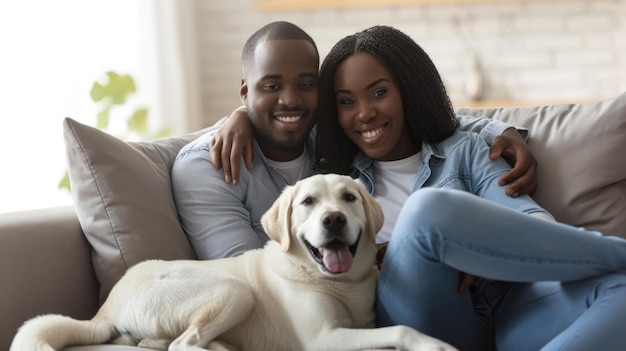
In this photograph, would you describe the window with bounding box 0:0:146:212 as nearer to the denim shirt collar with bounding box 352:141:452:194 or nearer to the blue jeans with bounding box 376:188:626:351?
the denim shirt collar with bounding box 352:141:452:194

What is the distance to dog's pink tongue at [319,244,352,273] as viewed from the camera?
1.74 m

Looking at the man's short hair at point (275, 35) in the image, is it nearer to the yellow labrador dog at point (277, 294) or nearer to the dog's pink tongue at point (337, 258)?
the yellow labrador dog at point (277, 294)

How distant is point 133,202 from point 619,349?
1227 mm

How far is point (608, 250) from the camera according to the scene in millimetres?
1600

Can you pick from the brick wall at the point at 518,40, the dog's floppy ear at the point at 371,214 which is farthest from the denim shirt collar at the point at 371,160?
the brick wall at the point at 518,40

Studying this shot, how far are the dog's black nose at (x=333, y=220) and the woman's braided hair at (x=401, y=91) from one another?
0.61 meters

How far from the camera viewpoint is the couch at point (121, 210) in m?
1.87

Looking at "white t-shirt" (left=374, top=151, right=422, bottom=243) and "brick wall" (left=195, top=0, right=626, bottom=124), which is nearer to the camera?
"white t-shirt" (left=374, top=151, right=422, bottom=243)

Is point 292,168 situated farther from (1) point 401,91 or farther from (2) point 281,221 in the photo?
(2) point 281,221

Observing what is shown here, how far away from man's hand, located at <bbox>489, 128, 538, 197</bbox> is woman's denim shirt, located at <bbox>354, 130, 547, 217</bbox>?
22mm

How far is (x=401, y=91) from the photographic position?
2262mm

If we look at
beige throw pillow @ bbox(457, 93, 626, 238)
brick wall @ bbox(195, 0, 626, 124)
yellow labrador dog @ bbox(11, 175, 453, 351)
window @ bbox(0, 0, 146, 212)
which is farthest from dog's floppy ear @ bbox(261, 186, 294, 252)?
brick wall @ bbox(195, 0, 626, 124)

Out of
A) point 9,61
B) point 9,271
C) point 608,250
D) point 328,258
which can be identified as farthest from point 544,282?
point 9,61

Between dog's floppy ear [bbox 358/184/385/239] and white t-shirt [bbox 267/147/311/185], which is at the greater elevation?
dog's floppy ear [bbox 358/184/385/239]
